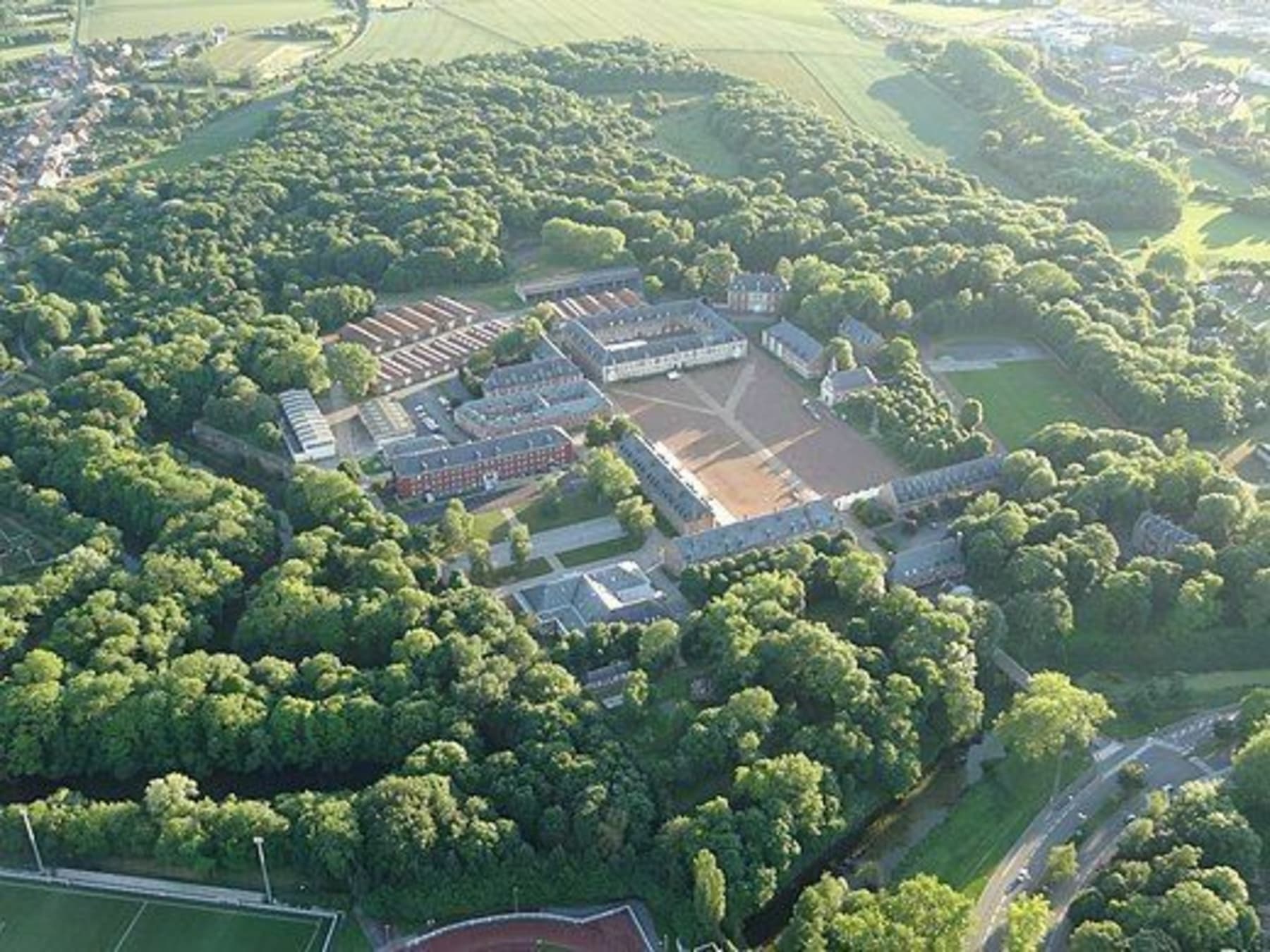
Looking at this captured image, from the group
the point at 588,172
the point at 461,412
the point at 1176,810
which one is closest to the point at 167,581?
the point at 461,412

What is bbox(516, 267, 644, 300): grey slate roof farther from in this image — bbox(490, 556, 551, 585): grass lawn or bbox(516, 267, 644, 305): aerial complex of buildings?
bbox(490, 556, 551, 585): grass lawn

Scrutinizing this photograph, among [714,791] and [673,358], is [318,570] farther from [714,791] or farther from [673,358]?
[673,358]

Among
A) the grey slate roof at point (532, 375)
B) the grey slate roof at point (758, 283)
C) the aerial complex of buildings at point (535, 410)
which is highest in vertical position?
the grey slate roof at point (758, 283)

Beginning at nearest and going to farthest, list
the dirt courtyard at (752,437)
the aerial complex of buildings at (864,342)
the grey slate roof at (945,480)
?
the grey slate roof at (945,480) < the dirt courtyard at (752,437) < the aerial complex of buildings at (864,342)

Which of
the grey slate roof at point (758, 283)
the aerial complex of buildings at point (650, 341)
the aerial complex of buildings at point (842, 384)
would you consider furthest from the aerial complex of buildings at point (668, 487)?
the grey slate roof at point (758, 283)

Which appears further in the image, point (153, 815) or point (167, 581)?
point (167, 581)

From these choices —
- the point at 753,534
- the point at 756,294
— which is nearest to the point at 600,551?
the point at 753,534

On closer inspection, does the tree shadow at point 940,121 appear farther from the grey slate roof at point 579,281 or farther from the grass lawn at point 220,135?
the grass lawn at point 220,135

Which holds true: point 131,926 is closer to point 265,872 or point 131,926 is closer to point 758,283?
point 265,872

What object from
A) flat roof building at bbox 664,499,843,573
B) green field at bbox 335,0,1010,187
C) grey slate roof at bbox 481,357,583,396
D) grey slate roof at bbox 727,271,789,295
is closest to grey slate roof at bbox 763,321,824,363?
grey slate roof at bbox 727,271,789,295
